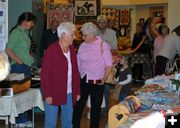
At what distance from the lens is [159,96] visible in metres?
4.03

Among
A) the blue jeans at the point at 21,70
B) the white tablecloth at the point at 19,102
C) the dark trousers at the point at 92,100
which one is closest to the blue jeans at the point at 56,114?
the white tablecloth at the point at 19,102

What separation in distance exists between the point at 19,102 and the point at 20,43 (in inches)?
45.7

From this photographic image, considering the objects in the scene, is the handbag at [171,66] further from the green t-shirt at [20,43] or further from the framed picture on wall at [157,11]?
the framed picture on wall at [157,11]

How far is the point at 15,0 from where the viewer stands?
7406mm

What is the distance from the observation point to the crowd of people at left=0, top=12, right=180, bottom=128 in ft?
13.8

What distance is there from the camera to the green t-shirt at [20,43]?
18.0 ft

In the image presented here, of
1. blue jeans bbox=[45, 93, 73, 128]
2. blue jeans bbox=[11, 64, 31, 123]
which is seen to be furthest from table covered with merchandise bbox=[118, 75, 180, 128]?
blue jeans bbox=[11, 64, 31, 123]

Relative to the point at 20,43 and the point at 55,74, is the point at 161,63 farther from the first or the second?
the point at 55,74

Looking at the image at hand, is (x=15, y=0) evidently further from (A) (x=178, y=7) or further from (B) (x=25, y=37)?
(A) (x=178, y=7)

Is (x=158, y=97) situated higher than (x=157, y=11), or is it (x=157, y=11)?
(x=157, y=11)

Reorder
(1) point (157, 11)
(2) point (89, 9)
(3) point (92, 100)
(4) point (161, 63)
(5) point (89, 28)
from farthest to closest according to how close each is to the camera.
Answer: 1. (1) point (157, 11)
2. (2) point (89, 9)
3. (4) point (161, 63)
4. (3) point (92, 100)
5. (5) point (89, 28)

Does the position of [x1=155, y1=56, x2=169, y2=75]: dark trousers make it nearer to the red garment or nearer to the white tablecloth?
the white tablecloth

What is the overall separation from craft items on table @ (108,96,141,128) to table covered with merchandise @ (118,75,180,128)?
0.06 meters

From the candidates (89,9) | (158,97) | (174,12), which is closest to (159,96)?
(158,97)
